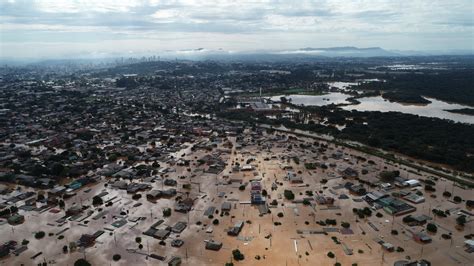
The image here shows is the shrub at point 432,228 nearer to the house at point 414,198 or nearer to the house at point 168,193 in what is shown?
the house at point 414,198

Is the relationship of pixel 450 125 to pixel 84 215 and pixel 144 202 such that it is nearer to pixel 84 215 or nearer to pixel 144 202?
pixel 144 202

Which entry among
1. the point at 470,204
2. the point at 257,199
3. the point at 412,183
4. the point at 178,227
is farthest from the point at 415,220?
the point at 178,227

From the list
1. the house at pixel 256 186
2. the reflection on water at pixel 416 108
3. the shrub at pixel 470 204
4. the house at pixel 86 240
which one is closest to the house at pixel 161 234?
the house at pixel 86 240

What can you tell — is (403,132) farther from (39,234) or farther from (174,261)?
(39,234)

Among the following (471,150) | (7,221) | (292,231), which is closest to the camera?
(292,231)

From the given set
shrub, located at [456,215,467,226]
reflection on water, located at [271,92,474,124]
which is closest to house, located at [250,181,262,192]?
shrub, located at [456,215,467,226]

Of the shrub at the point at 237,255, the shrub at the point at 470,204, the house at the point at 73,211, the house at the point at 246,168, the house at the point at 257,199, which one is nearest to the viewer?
the shrub at the point at 237,255

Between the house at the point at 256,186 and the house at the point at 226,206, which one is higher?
the house at the point at 256,186

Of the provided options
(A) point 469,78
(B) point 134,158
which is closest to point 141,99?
(B) point 134,158
